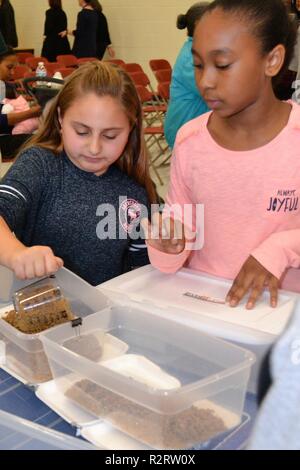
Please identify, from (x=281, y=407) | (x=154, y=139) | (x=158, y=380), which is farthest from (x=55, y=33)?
(x=281, y=407)

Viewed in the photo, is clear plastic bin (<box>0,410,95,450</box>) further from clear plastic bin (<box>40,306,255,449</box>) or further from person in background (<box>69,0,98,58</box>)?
person in background (<box>69,0,98,58</box>)

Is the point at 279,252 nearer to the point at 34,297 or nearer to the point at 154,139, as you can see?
the point at 34,297

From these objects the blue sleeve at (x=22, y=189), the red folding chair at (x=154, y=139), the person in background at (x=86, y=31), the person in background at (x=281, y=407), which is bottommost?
the red folding chair at (x=154, y=139)

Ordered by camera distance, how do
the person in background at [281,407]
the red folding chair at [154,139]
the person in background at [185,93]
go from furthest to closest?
the red folding chair at [154,139], the person in background at [185,93], the person in background at [281,407]

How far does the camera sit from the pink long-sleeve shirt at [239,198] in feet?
3.47

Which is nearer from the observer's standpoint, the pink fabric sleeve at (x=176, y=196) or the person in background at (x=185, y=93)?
the pink fabric sleeve at (x=176, y=196)

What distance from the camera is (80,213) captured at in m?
1.23

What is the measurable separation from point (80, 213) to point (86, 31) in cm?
607

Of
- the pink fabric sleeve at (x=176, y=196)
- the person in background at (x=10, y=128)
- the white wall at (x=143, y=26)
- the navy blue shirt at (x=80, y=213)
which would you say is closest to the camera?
the pink fabric sleeve at (x=176, y=196)

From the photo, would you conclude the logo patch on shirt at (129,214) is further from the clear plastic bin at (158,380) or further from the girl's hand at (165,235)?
the clear plastic bin at (158,380)

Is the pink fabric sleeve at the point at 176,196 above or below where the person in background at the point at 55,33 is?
below

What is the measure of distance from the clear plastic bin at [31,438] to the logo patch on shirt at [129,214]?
2.46 feet

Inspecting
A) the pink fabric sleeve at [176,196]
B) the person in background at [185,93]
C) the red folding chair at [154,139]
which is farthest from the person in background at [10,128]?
the pink fabric sleeve at [176,196]

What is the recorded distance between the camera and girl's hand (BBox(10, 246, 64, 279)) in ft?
2.79
